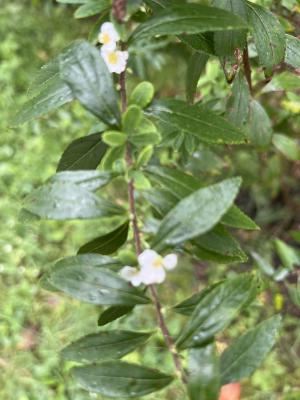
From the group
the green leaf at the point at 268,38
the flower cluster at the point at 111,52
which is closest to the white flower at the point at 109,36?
the flower cluster at the point at 111,52

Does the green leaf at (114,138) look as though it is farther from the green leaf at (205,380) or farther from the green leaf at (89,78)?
the green leaf at (205,380)

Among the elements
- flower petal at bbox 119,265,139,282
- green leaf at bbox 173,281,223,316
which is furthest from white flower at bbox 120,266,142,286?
green leaf at bbox 173,281,223,316

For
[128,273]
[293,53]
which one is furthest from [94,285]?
[293,53]

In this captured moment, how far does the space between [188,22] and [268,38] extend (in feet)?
0.65

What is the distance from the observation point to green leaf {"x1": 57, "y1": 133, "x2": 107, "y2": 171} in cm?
Answer: 70

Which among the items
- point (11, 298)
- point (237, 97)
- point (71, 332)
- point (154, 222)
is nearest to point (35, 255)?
point (11, 298)

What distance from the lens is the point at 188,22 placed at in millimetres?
566

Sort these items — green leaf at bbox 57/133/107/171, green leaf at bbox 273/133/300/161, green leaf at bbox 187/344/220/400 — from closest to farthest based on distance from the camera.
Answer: green leaf at bbox 187/344/220/400 → green leaf at bbox 57/133/107/171 → green leaf at bbox 273/133/300/161

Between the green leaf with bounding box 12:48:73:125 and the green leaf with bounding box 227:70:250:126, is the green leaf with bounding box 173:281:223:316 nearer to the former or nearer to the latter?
the green leaf with bounding box 12:48:73:125

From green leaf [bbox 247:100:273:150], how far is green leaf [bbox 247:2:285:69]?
0.32 meters

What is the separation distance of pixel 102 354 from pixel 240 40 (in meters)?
0.41

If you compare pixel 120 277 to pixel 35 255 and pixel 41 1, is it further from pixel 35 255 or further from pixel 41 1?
pixel 41 1

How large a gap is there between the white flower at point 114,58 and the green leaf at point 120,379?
0.32 metres

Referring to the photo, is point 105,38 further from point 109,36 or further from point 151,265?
point 151,265
